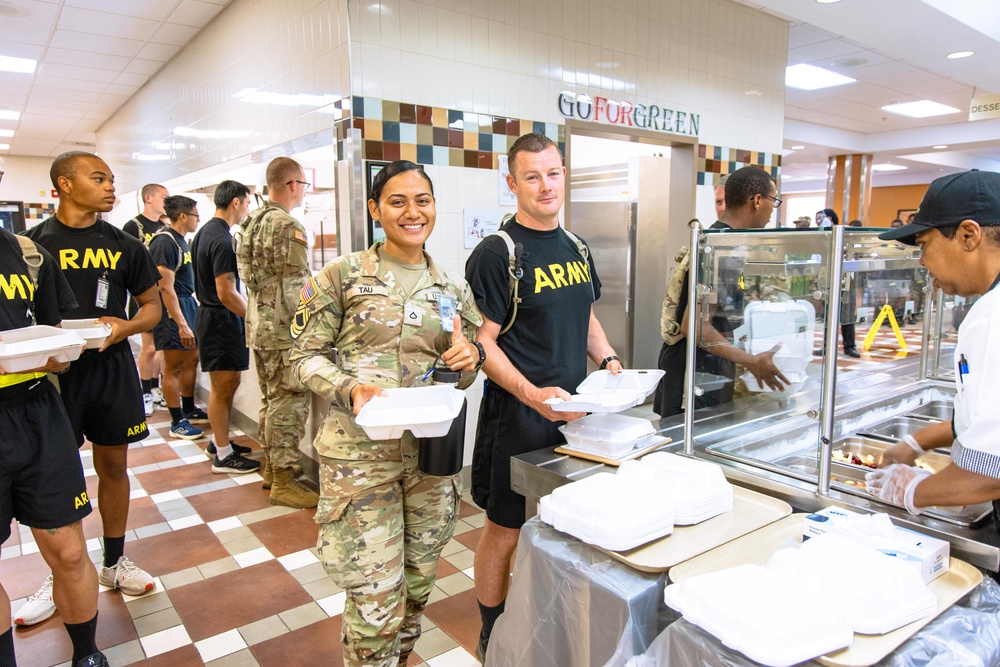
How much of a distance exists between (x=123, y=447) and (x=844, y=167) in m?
12.3

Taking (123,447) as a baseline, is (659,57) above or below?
above

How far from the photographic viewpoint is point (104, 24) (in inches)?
201

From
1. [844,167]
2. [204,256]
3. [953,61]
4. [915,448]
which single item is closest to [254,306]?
[204,256]

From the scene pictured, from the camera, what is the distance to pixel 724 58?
4914 millimetres

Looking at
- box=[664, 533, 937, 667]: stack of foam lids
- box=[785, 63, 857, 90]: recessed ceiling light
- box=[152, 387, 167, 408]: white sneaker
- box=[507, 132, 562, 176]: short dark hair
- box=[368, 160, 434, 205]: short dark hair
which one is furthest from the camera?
box=[785, 63, 857, 90]: recessed ceiling light

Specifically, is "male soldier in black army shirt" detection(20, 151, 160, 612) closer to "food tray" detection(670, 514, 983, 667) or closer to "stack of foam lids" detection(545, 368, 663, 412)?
"stack of foam lids" detection(545, 368, 663, 412)

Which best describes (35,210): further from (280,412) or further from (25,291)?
(25,291)

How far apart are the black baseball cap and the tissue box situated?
2.09 ft

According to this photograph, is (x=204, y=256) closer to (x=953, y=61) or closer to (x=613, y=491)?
(x=613, y=491)

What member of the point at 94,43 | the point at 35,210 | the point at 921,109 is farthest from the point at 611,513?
the point at 35,210

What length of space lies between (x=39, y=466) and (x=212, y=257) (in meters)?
2.28

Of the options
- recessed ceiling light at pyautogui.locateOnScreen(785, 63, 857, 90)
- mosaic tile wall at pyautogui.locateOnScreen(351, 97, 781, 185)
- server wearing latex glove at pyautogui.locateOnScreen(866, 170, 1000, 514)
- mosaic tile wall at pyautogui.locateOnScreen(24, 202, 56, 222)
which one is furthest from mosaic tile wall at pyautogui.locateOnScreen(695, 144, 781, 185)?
mosaic tile wall at pyautogui.locateOnScreen(24, 202, 56, 222)

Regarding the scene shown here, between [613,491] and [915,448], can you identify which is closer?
[613,491]

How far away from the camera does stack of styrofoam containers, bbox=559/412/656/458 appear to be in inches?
72.1
